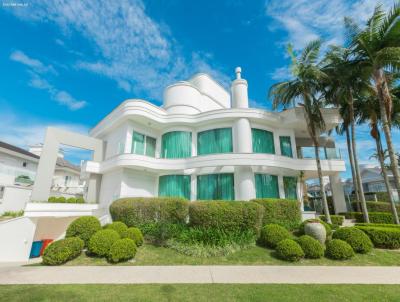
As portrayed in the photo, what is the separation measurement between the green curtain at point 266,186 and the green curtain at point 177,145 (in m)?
6.20

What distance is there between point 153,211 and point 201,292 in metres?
6.61

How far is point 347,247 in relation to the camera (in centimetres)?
817

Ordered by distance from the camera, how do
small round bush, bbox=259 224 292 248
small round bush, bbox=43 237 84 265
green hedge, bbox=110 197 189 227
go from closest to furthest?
small round bush, bbox=43 237 84 265, small round bush, bbox=259 224 292 248, green hedge, bbox=110 197 189 227

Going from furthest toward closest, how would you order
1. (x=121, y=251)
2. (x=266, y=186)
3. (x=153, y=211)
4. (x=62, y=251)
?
(x=266, y=186)
(x=153, y=211)
(x=121, y=251)
(x=62, y=251)

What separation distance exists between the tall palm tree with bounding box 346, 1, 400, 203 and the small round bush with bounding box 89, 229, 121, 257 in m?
15.7

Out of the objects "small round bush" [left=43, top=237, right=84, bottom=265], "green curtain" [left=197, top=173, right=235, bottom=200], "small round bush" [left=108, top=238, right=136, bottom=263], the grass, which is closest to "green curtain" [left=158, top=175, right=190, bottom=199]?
"green curtain" [left=197, top=173, right=235, bottom=200]

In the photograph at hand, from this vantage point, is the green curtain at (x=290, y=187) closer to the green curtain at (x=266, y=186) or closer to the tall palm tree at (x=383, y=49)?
the green curtain at (x=266, y=186)

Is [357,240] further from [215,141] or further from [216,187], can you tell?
[215,141]

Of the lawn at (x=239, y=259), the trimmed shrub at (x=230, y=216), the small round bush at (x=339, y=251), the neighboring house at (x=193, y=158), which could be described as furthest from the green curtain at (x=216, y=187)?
the small round bush at (x=339, y=251)

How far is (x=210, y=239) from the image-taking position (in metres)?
9.20

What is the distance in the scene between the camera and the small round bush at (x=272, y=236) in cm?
912

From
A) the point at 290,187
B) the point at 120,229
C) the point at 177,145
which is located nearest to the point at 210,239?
the point at 120,229

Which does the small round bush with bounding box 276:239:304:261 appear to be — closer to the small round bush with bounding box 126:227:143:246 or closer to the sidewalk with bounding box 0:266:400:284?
the sidewalk with bounding box 0:266:400:284

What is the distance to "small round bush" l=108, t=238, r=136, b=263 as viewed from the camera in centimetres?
761
